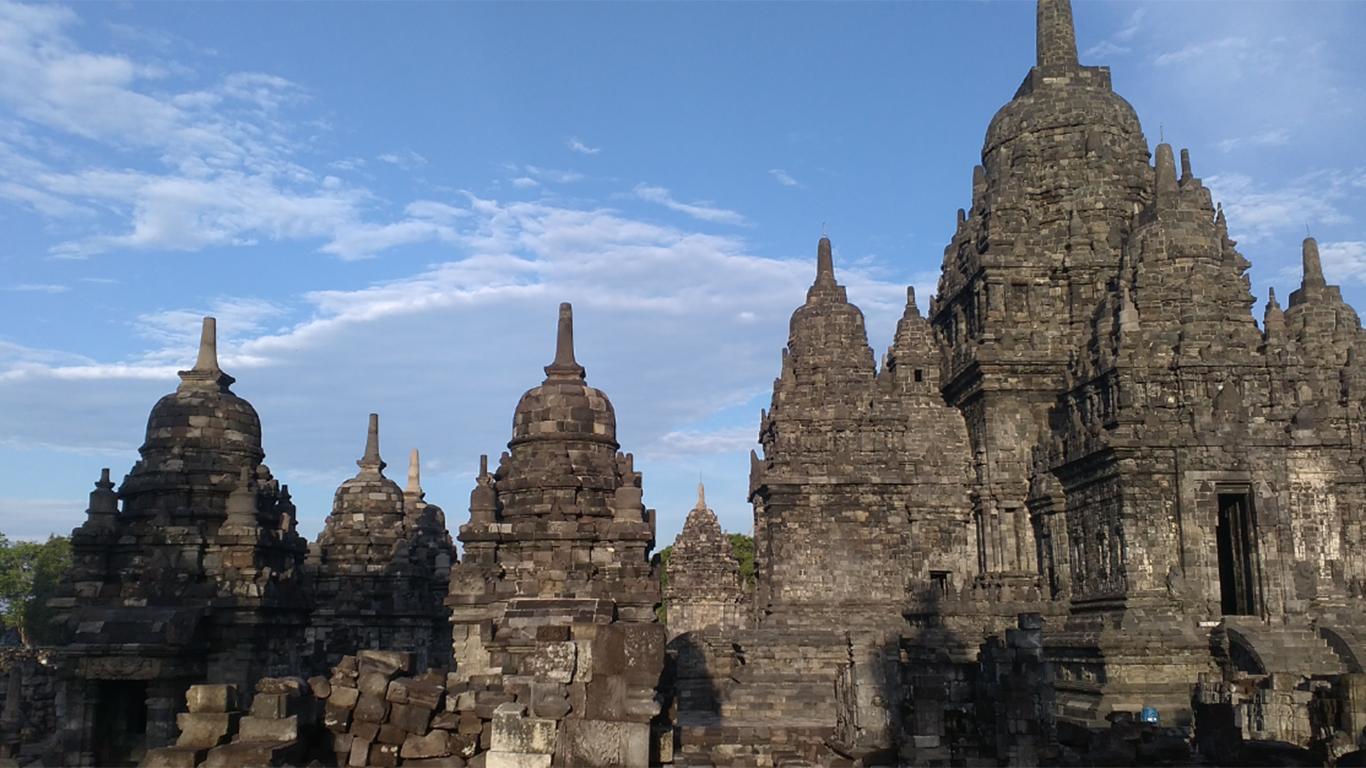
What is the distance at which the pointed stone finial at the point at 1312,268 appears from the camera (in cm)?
3512

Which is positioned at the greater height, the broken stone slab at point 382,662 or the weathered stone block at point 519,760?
the broken stone slab at point 382,662

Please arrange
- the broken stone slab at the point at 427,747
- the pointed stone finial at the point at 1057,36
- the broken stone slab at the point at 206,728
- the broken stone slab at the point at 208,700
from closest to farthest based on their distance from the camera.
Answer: the broken stone slab at the point at 206,728, the broken stone slab at the point at 208,700, the broken stone slab at the point at 427,747, the pointed stone finial at the point at 1057,36

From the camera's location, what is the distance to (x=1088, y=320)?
2992cm

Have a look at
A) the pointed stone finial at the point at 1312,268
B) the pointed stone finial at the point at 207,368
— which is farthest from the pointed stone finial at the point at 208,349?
the pointed stone finial at the point at 1312,268

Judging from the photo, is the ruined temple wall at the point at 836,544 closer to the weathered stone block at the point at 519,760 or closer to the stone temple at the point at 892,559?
the stone temple at the point at 892,559

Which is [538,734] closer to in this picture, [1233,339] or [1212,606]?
[1212,606]

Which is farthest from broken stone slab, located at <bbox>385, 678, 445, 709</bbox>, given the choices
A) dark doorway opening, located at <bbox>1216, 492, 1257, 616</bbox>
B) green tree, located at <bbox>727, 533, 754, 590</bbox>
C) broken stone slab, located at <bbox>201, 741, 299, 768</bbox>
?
green tree, located at <bbox>727, 533, 754, 590</bbox>

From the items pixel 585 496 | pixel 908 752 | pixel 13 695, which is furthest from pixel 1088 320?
pixel 13 695

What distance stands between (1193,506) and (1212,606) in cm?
208

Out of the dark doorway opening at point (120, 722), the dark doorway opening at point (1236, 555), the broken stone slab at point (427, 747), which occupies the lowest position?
the dark doorway opening at point (120, 722)

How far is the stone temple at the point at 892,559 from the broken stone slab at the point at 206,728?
0.04 meters

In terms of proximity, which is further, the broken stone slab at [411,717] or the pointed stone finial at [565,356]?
the pointed stone finial at [565,356]

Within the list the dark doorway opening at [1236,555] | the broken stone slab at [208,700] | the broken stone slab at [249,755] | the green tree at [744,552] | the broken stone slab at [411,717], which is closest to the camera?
the broken stone slab at [249,755]

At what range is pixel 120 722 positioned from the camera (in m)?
18.8
